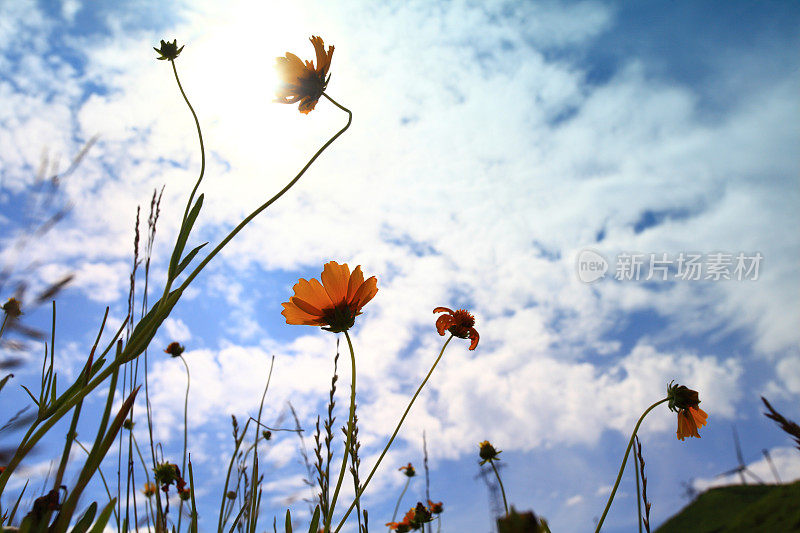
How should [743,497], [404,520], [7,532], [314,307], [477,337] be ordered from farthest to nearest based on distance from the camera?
[743,497], [404,520], [477,337], [314,307], [7,532]

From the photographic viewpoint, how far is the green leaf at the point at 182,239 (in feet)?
2.56

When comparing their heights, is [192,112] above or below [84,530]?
above

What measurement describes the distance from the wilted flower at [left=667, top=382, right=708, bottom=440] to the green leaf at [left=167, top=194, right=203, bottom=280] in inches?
47.9

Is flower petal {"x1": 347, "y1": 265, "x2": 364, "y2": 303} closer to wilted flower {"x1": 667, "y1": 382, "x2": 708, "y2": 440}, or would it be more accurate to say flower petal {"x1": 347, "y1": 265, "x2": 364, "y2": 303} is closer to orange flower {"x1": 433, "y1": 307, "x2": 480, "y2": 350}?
orange flower {"x1": 433, "y1": 307, "x2": 480, "y2": 350}

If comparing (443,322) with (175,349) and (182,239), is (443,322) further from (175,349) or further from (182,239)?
(175,349)

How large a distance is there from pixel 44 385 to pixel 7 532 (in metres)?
0.28

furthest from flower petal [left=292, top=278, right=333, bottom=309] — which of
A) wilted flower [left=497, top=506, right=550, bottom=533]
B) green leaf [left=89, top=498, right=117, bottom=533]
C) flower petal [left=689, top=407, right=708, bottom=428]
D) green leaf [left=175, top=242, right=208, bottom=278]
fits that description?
flower petal [left=689, top=407, right=708, bottom=428]

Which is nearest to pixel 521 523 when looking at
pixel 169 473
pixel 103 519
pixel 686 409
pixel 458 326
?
pixel 103 519

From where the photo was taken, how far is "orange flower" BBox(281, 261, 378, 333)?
3.59 ft

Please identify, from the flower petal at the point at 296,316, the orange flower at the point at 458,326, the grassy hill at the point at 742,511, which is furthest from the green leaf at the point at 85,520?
the grassy hill at the point at 742,511

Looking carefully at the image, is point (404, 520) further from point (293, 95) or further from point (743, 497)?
point (743, 497)

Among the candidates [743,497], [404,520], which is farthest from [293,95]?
[743,497]

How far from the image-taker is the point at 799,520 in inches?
242

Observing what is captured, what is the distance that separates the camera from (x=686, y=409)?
1.27m
